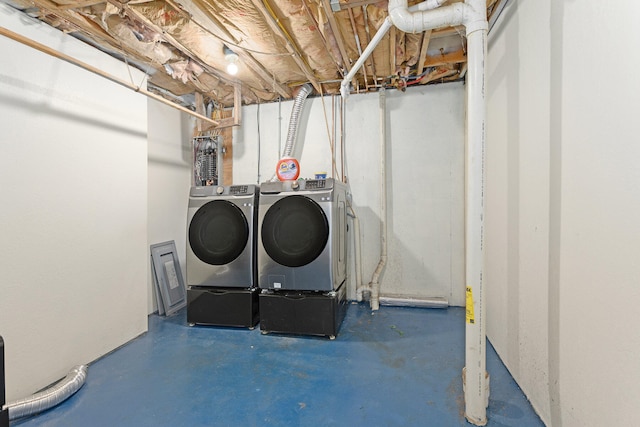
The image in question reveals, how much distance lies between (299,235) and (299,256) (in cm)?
18

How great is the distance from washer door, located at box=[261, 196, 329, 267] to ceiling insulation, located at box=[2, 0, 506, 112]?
52.8 inches

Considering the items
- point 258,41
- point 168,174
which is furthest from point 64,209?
point 258,41

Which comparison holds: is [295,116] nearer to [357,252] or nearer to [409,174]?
[409,174]

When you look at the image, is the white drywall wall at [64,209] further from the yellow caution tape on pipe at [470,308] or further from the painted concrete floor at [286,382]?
the yellow caution tape on pipe at [470,308]

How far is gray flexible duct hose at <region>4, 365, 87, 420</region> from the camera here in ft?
4.96

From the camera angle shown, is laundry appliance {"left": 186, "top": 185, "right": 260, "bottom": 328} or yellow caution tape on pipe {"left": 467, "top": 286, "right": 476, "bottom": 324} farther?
laundry appliance {"left": 186, "top": 185, "right": 260, "bottom": 328}

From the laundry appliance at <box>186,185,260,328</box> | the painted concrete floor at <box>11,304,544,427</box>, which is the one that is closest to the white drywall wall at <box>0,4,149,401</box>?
the painted concrete floor at <box>11,304,544,427</box>

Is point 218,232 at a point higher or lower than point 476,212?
lower

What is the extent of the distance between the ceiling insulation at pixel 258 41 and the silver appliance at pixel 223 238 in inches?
48.4

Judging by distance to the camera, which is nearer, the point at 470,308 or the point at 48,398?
the point at 470,308

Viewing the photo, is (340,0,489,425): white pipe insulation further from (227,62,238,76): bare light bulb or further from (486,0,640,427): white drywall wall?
(227,62,238,76): bare light bulb

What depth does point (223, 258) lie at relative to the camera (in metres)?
2.64

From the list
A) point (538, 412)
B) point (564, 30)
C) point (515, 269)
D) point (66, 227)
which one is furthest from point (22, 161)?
point (538, 412)

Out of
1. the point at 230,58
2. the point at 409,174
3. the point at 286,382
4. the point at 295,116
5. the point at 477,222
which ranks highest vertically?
the point at 230,58
